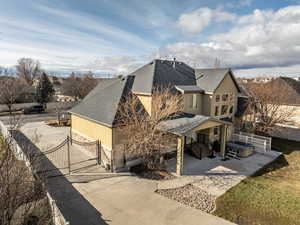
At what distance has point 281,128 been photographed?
25.0 metres

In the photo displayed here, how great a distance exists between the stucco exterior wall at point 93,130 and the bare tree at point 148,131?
112 centimetres

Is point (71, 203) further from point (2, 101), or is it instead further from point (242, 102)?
point (2, 101)

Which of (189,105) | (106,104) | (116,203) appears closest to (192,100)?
(189,105)

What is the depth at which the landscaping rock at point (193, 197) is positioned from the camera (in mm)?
10242

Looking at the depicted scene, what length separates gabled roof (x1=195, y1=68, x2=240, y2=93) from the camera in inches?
749

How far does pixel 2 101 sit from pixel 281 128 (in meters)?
45.5

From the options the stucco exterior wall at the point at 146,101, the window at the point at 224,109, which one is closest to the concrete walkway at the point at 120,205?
the stucco exterior wall at the point at 146,101

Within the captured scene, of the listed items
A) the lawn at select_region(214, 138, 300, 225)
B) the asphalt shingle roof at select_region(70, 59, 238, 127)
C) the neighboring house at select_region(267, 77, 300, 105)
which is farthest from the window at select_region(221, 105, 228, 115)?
the neighboring house at select_region(267, 77, 300, 105)

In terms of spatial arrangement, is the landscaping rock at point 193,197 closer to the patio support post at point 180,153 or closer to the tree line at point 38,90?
the patio support post at point 180,153

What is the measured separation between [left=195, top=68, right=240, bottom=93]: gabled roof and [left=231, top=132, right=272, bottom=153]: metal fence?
20.5ft

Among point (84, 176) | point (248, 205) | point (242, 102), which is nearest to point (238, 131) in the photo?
point (242, 102)

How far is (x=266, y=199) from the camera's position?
11.1 meters

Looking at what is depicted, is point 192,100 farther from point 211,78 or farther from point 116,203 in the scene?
point 116,203

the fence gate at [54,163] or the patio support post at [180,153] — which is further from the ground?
the patio support post at [180,153]
